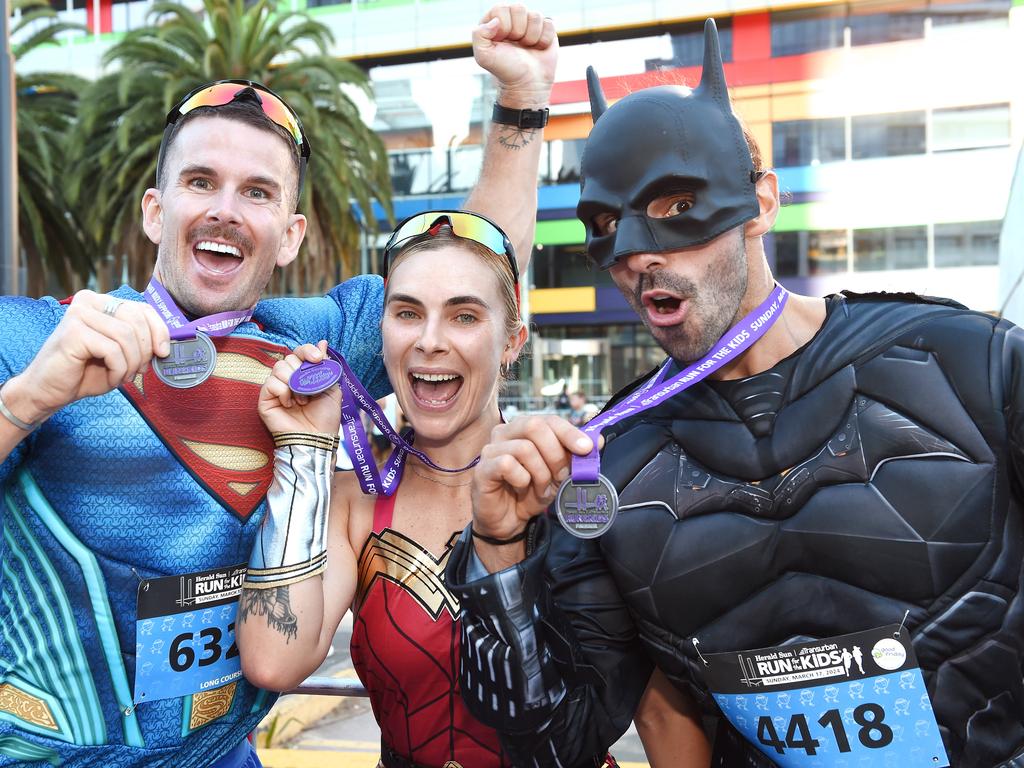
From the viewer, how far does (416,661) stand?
7.77 feet

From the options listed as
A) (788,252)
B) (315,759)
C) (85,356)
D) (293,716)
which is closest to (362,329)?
(85,356)

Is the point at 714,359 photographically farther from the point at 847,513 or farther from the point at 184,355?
the point at 184,355

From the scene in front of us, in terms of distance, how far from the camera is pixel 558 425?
1860 mm

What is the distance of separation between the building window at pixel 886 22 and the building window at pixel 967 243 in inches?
235

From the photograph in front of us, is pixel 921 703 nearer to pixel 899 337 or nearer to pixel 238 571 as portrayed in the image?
pixel 899 337

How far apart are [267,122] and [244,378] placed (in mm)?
766

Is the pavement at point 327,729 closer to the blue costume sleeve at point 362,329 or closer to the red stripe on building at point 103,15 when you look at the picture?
the blue costume sleeve at point 362,329

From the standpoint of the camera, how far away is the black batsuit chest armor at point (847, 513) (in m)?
1.93

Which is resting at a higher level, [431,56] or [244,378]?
[431,56]

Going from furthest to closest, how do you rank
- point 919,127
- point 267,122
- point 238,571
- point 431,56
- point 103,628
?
point 431,56 → point 919,127 → point 267,122 → point 238,571 → point 103,628

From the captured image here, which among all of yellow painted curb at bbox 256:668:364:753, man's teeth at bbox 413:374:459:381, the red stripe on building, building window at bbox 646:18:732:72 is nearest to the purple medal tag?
man's teeth at bbox 413:374:459:381

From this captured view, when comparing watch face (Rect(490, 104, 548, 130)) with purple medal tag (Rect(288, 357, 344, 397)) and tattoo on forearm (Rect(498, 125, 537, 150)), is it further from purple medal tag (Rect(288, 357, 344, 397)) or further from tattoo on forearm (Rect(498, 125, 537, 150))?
purple medal tag (Rect(288, 357, 344, 397))

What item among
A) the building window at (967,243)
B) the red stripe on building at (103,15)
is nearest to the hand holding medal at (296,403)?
the building window at (967,243)

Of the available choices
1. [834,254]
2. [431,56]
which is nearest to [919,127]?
[834,254]
